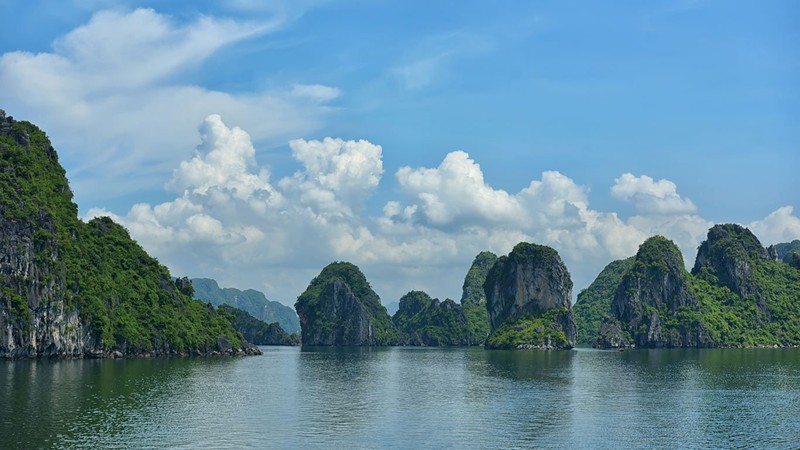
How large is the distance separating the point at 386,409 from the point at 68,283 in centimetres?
9217

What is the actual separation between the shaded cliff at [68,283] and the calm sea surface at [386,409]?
1348cm

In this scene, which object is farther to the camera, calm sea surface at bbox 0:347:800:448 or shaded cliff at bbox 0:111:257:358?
shaded cliff at bbox 0:111:257:358

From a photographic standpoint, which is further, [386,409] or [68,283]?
[68,283]

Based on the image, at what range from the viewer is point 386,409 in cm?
7875

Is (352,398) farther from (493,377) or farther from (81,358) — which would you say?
(81,358)

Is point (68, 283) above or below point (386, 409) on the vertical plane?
above

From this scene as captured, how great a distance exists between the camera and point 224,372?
12612cm

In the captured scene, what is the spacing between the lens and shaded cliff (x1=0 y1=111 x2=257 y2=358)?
438ft

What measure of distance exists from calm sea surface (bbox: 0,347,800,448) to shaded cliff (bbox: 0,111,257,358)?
13481 millimetres

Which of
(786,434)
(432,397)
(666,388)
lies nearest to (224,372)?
(432,397)

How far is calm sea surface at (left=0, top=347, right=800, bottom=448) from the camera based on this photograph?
197 ft

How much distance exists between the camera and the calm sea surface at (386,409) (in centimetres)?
6003

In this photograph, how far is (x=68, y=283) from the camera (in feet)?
483

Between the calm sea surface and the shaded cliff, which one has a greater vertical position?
the shaded cliff
